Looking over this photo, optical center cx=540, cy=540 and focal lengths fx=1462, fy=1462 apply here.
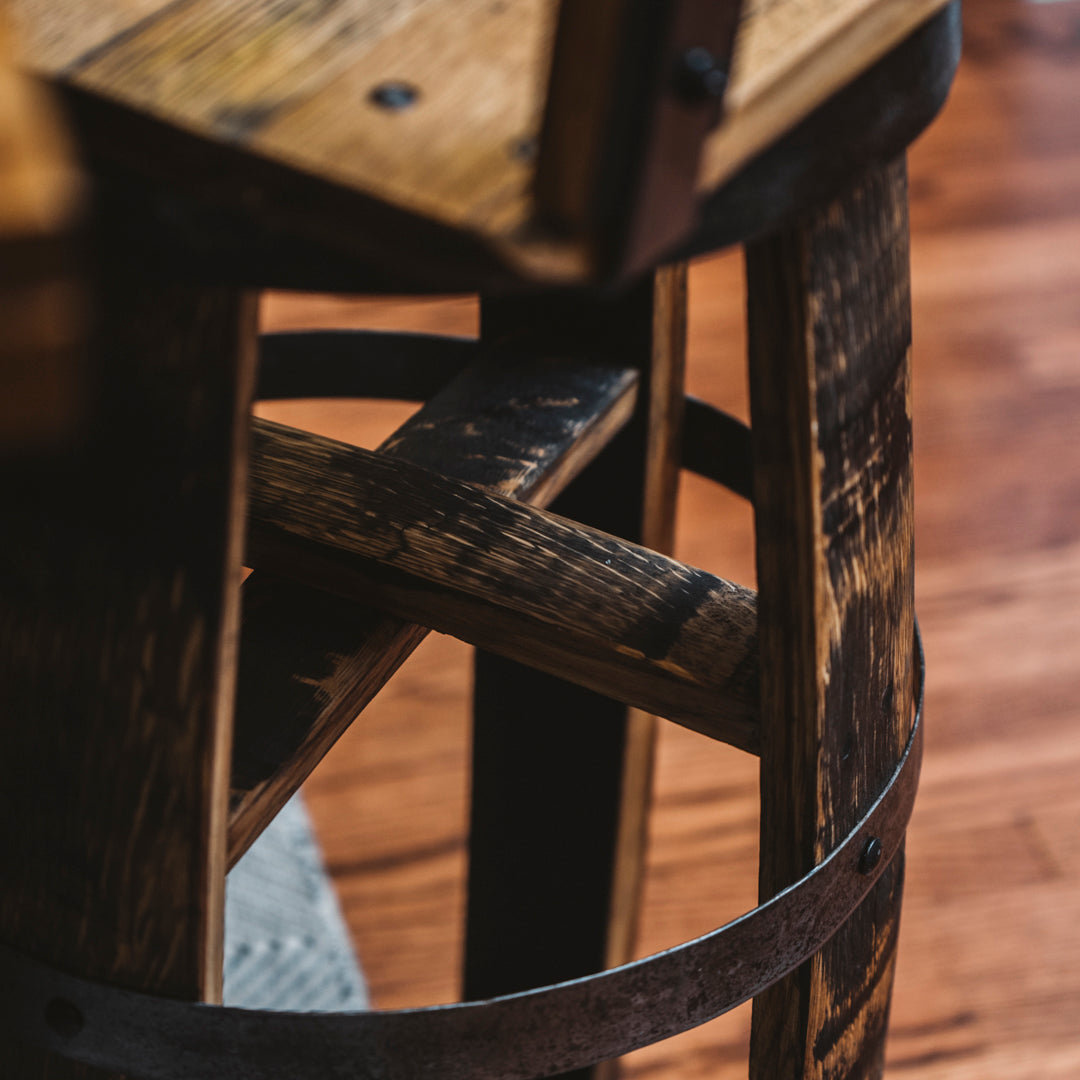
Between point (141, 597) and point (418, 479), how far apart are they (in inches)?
9.8

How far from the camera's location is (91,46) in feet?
1.06

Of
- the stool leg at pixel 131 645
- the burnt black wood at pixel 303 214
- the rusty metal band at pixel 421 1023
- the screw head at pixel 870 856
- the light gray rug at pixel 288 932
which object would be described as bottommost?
the light gray rug at pixel 288 932

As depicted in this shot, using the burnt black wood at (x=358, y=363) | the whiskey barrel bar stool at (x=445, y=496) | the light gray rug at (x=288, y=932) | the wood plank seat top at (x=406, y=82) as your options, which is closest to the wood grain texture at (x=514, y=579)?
the whiskey barrel bar stool at (x=445, y=496)

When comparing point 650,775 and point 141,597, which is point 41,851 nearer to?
point 141,597

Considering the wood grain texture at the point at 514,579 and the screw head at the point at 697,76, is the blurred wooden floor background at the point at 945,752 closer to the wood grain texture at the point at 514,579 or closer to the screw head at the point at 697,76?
the wood grain texture at the point at 514,579

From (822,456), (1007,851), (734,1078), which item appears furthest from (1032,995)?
(822,456)

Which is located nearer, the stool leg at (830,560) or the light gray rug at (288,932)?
the stool leg at (830,560)

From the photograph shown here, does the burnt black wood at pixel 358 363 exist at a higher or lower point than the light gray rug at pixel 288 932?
higher

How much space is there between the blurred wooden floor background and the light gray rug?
0.02m

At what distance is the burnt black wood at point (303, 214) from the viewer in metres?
0.29

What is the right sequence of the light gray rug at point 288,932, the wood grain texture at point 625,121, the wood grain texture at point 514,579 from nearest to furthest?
the wood grain texture at point 625,121 < the wood grain texture at point 514,579 < the light gray rug at point 288,932

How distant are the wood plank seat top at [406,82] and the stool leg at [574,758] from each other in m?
0.33

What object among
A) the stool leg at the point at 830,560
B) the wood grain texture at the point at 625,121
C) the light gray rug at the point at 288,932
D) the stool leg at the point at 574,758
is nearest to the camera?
the wood grain texture at the point at 625,121

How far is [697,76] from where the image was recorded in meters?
0.27
